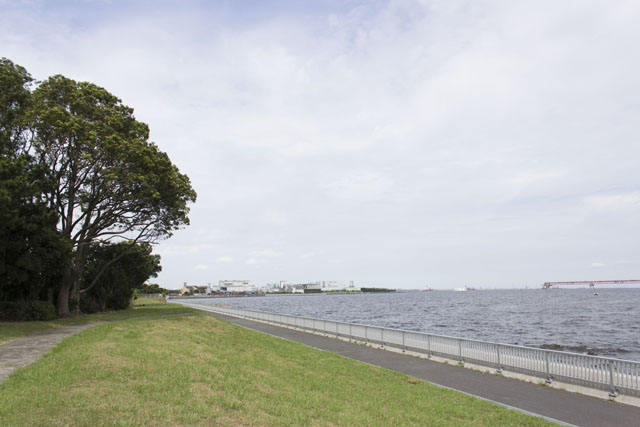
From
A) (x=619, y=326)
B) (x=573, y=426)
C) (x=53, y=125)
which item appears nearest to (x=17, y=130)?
(x=53, y=125)

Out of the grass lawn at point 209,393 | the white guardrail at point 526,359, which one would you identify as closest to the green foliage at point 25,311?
the grass lawn at point 209,393

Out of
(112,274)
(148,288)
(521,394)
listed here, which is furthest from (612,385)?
(148,288)

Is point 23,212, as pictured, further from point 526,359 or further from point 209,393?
point 526,359

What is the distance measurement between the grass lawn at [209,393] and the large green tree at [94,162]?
15310 millimetres

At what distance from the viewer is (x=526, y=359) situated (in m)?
13.8

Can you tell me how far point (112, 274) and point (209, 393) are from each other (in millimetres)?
40230

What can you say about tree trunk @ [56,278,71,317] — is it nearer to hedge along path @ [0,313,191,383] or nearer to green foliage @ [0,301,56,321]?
green foliage @ [0,301,56,321]

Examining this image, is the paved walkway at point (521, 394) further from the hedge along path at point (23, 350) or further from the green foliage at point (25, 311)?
the green foliage at point (25, 311)

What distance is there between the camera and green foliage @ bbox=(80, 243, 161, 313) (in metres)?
40.1

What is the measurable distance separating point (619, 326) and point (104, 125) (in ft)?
182

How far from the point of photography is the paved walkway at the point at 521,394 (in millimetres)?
9547

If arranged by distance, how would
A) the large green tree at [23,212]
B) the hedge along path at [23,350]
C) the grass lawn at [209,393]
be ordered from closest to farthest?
the grass lawn at [209,393], the hedge along path at [23,350], the large green tree at [23,212]

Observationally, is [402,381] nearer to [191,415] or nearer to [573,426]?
[573,426]

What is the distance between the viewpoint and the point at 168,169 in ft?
96.7
